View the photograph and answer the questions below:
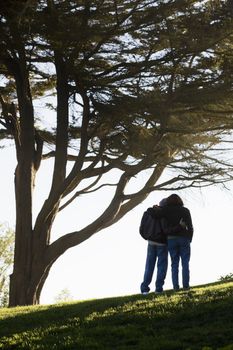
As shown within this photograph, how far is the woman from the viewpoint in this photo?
12.3m

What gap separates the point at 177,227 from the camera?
1231 centimetres

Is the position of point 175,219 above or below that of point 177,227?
above

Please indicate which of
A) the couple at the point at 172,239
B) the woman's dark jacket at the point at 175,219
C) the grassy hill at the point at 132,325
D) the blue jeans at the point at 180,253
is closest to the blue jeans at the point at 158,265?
the couple at the point at 172,239

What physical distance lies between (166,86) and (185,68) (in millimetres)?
597

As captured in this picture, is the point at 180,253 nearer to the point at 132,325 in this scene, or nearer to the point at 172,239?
the point at 172,239

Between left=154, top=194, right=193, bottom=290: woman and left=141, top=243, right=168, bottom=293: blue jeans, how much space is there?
21cm

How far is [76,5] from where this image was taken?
15109 millimetres

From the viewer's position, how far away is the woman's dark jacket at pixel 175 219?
12.3m

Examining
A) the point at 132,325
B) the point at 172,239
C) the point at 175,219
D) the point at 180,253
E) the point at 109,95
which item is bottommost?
the point at 132,325

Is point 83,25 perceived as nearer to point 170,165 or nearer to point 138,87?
point 138,87

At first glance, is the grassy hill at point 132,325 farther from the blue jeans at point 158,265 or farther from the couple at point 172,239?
the blue jeans at point 158,265

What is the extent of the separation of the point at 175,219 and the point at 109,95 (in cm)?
483

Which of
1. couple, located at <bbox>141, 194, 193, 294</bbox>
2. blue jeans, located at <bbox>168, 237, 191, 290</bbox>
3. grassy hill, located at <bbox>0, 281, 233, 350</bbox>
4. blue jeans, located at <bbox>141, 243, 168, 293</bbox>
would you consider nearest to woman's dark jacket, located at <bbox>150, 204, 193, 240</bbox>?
couple, located at <bbox>141, 194, 193, 294</bbox>

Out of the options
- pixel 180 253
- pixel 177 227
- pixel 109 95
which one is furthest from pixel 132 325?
pixel 109 95
